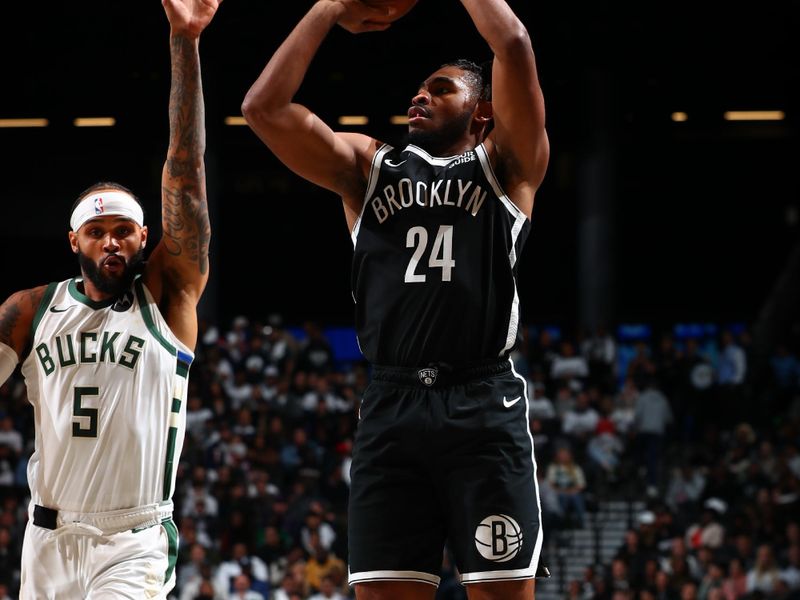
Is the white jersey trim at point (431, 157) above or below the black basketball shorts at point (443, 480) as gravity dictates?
above

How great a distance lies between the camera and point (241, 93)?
67.8 ft

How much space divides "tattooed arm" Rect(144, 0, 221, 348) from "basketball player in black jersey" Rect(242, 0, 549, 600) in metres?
0.31

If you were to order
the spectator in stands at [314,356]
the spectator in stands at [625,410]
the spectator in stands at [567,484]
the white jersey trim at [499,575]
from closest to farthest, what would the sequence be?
1. the white jersey trim at [499,575]
2. the spectator in stands at [567,484]
3. the spectator in stands at [625,410]
4. the spectator in stands at [314,356]

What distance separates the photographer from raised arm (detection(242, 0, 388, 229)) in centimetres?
418

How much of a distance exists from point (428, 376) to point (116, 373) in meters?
1.09

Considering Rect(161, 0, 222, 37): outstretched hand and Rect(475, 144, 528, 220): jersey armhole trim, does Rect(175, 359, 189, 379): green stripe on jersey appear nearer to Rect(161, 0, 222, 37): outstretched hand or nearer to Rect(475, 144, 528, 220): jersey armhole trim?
Rect(161, 0, 222, 37): outstretched hand

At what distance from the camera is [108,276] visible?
4.36 metres

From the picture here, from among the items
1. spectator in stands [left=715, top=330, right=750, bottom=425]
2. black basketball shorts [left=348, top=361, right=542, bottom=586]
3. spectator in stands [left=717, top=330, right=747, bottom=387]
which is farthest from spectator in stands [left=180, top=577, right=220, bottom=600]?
black basketball shorts [left=348, top=361, right=542, bottom=586]

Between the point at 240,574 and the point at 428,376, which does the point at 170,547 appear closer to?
the point at 428,376

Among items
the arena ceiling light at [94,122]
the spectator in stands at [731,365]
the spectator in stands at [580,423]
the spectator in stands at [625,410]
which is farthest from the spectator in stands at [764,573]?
the arena ceiling light at [94,122]

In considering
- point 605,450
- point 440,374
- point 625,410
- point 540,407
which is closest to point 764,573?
point 605,450

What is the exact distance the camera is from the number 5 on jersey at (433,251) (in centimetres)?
405

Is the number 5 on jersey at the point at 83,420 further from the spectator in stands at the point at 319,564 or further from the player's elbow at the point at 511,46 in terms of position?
the spectator in stands at the point at 319,564

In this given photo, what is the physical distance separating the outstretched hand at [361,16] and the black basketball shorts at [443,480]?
1.23 m
